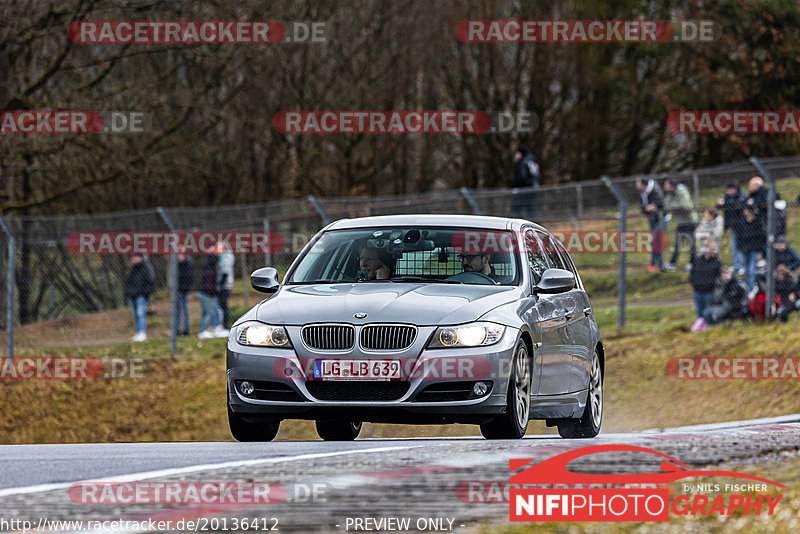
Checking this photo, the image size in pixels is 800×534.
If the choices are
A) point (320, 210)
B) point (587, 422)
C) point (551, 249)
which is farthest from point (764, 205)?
point (587, 422)

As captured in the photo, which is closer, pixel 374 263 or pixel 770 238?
pixel 374 263

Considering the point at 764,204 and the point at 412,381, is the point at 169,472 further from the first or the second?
the point at 764,204

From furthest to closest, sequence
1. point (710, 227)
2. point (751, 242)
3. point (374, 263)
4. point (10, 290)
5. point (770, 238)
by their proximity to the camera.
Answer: point (710, 227), point (10, 290), point (751, 242), point (770, 238), point (374, 263)

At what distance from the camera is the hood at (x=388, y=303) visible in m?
8.87

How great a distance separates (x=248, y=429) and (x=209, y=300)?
42.0ft

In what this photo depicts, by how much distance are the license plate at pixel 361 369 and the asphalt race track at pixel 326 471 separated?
1.44ft

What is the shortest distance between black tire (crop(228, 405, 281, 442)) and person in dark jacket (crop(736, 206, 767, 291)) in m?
12.0

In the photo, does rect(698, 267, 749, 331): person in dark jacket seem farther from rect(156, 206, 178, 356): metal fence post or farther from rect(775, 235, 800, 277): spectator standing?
rect(156, 206, 178, 356): metal fence post

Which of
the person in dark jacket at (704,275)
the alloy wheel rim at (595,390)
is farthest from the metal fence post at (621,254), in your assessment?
the alloy wheel rim at (595,390)

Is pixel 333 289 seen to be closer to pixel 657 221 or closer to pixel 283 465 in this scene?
pixel 283 465

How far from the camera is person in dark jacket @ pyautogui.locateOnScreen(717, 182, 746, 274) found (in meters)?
20.5

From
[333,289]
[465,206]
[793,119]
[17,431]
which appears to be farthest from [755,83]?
[333,289]

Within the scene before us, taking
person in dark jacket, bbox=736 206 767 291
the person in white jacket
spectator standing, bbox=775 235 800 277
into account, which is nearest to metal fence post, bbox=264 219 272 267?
the person in white jacket

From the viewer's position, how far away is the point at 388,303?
9000mm
